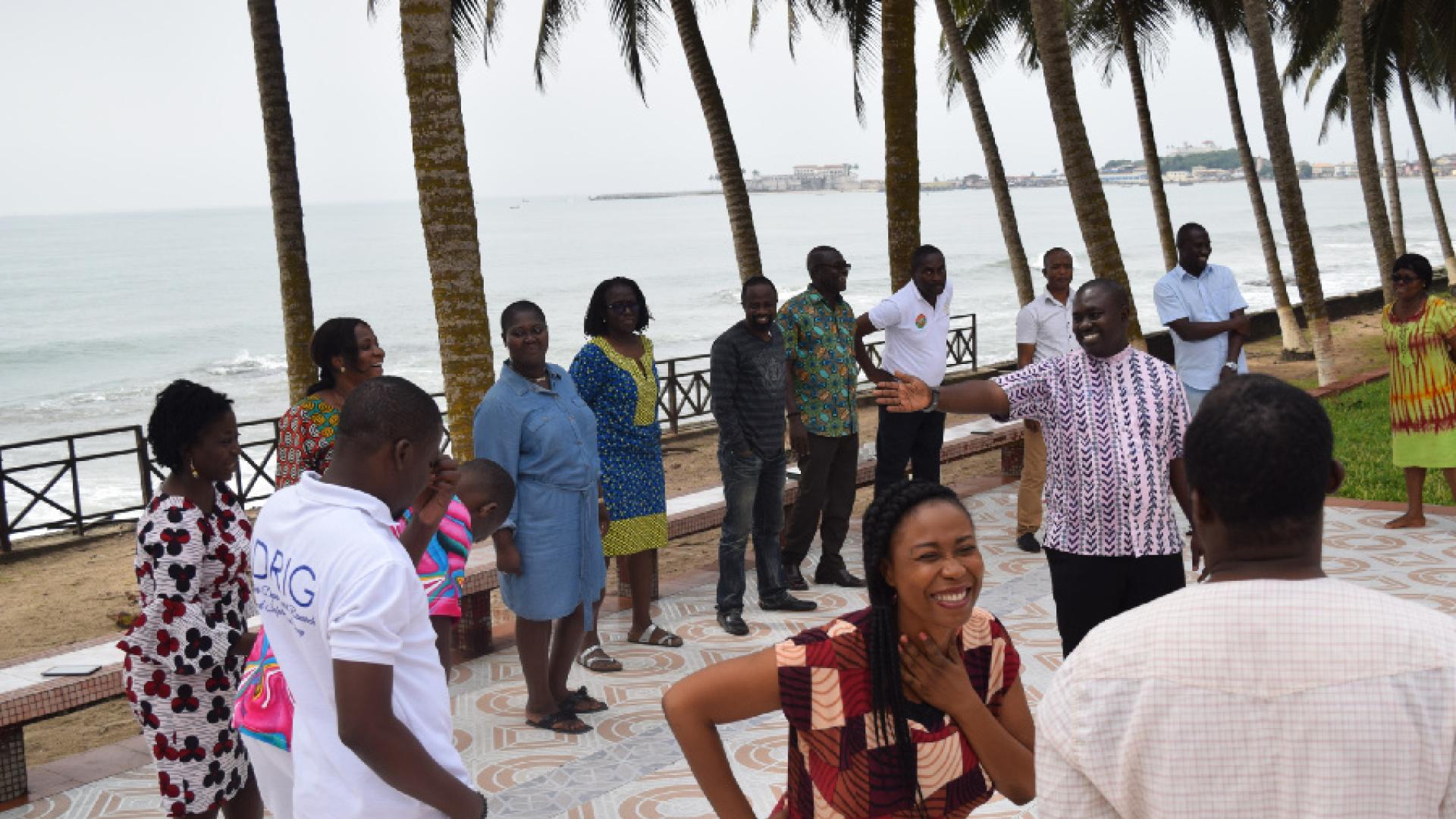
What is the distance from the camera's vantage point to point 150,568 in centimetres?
392

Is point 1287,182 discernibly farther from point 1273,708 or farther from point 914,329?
point 1273,708

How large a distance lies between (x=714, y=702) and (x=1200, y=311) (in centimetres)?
629

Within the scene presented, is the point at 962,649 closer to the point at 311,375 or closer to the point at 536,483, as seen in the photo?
the point at 536,483

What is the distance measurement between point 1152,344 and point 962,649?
17487 mm

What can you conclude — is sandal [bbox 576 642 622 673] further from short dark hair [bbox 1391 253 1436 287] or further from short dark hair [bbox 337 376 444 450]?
short dark hair [bbox 1391 253 1436 287]

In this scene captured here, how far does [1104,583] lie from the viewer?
4672mm

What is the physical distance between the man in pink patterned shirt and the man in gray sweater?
2.48 meters

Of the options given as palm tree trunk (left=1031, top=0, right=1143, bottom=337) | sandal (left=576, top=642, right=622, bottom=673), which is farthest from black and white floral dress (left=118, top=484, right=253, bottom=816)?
palm tree trunk (left=1031, top=0, right=1143, bottom=337)

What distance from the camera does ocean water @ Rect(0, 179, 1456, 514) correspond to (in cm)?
4528

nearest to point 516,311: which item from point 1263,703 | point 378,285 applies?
point 1263,703

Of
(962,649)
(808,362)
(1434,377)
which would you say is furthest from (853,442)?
(962,649)

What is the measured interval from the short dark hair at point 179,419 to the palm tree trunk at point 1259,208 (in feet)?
63.3

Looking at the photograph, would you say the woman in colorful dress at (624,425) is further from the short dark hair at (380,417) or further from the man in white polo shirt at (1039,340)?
the short dark hair at (380,417)

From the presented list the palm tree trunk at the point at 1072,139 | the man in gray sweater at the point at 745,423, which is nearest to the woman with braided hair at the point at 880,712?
the man in gray sweater at the point at 745,423
